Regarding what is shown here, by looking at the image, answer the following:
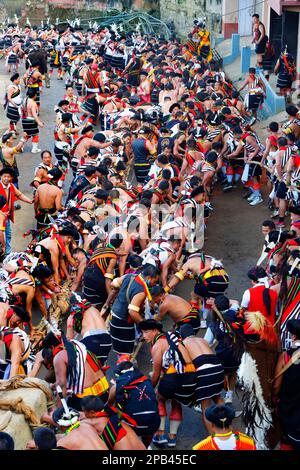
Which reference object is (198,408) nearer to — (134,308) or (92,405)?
(134,308)

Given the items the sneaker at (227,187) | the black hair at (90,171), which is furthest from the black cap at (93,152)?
the sneaker at (227,187)

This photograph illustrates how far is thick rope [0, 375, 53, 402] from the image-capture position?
661cm

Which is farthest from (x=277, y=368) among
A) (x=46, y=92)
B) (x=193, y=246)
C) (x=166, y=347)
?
(x=46, y=92)

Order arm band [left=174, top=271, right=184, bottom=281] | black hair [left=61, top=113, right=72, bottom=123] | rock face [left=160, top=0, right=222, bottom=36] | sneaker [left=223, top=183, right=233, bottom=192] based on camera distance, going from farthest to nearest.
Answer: rock face [left=160, top=0, right=222, bottom=36] → black hair [left=61, top=113, right=72, bottom=123] → sneaker [left=223, top=183, right=233, bottom=192] → arm band [left=174, top=271, right=184, bottom=281]

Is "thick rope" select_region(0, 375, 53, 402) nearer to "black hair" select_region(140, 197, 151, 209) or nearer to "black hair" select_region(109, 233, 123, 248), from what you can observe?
"black hair" select_region(109, 233, 123, 248)

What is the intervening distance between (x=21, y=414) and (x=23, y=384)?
1.32 feet

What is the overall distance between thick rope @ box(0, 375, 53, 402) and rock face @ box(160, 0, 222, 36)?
1973 cm

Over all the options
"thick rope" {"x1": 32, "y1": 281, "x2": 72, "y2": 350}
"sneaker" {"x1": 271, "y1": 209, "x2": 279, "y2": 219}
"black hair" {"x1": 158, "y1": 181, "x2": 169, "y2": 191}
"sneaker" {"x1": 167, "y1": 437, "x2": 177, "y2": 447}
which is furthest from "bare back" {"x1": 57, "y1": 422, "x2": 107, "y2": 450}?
"sneaker" {"x1": 271, "y1": 209, "x2": 279, "y2": 219}

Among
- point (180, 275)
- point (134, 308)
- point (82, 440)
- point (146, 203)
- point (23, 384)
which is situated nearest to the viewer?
point (82, 440)

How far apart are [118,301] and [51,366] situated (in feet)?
4.01

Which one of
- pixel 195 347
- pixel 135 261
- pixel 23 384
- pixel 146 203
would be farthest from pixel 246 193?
pixel 23 384

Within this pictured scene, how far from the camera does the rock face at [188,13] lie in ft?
82.0

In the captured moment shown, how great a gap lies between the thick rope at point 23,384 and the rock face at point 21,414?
3 centimetres

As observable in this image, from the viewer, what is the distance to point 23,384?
262 inches
